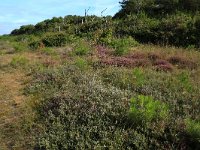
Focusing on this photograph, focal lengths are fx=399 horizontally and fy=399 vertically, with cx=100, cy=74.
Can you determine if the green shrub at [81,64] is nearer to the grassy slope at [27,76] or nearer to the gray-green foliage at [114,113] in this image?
the grassy slope at [27,76]

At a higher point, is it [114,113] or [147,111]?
[147,111]

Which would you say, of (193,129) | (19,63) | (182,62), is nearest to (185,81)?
(193,129)

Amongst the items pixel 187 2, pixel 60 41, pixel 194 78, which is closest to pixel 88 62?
pixel 194 78

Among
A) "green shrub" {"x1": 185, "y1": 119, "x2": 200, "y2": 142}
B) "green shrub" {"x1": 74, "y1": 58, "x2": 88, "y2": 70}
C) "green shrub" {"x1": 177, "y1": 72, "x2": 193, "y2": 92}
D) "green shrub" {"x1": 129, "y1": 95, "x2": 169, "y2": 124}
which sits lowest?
"green shrub" {"x1": 185, "y1": 119, "x2": 200, "y2": 142}

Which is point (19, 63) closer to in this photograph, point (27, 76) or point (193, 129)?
point (27, 76)

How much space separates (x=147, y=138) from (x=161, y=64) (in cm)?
617

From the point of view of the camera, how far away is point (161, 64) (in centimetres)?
1329

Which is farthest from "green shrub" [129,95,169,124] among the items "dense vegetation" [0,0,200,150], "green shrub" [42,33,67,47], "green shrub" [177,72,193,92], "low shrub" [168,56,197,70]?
"green shrub" [42,33,67,47]

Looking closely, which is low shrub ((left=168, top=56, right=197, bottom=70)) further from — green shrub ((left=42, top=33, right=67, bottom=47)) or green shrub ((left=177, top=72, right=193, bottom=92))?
green shrub ((left=42, top=33, right=67, bottom=47))

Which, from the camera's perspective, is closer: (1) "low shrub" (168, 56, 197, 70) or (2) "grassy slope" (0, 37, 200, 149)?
(2) "grassy slope" (0, 37, 200, 149)

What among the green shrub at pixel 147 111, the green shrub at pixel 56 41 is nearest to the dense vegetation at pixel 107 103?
the green shrub at pixel 147 111

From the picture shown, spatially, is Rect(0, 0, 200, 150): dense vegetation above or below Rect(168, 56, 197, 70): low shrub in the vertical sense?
below

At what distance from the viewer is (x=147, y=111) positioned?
25.7 feet

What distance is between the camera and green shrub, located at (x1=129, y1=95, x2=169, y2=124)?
779 cm
